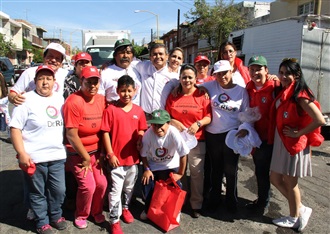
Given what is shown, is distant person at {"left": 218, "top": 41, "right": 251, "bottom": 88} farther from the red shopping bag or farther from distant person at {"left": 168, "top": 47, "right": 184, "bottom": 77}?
the red shopping bag

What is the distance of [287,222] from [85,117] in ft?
8.73

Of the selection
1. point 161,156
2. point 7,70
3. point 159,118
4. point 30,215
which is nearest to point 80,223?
point 30,215

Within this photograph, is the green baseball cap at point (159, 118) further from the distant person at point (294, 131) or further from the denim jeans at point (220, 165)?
the distant person at point (294, 131)

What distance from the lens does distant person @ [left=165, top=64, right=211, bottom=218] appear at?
133 inches

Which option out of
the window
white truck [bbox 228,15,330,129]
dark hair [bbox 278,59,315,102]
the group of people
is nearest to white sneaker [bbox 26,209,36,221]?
the group of people

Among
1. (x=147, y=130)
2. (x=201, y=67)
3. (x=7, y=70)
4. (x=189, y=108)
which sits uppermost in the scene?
(x=7, y=70)

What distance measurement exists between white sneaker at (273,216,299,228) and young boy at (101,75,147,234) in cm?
182

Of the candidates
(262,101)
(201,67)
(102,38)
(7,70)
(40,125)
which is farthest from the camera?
Answer: (7,70)

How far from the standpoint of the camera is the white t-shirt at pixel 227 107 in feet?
11.3

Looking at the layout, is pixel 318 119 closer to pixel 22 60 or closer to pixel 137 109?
pixel 137 109

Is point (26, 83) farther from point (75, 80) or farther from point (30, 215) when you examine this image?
point (30, 215)

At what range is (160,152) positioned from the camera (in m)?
3.35

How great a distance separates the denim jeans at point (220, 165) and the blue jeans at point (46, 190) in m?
1.79

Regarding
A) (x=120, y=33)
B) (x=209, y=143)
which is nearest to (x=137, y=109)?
(x=209, y=143)
